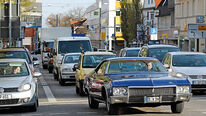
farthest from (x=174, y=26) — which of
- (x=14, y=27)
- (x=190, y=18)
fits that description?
(x=14, y=27)

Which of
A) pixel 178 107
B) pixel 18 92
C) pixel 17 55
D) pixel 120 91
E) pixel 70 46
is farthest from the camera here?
pixel 70 46

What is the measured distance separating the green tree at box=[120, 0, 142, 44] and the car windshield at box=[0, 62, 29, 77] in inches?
3576

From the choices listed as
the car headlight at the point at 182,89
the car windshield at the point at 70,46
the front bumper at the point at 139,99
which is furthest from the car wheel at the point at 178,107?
the car windshield at the point at 70,46

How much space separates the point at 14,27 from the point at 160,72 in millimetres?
36291

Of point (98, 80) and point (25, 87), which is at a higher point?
point (98, 80)

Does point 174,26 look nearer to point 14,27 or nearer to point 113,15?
point 14,27

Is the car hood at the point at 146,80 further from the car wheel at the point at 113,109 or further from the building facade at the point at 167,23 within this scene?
the building facade at the point at 167,23

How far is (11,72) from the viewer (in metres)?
17.0

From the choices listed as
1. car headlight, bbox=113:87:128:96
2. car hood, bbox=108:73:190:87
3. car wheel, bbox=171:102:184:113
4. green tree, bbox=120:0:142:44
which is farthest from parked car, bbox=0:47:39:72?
green tree, bbox=120:0:142:44

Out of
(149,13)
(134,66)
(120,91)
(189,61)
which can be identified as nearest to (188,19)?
(149,13)

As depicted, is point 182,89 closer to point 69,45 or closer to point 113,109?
point 113,109

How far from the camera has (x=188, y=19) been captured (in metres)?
77.1

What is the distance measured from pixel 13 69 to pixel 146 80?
182 inches

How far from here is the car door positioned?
1515 cm
